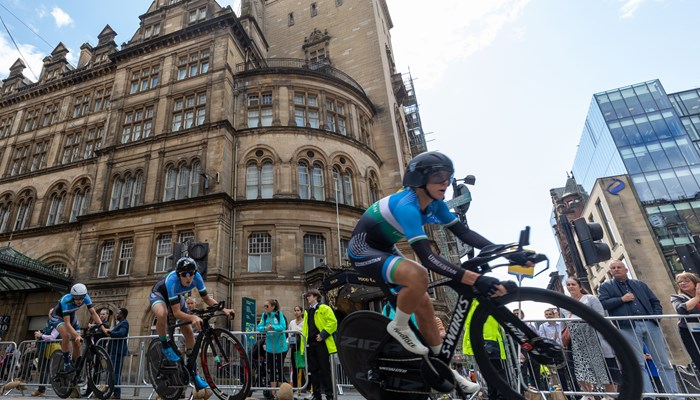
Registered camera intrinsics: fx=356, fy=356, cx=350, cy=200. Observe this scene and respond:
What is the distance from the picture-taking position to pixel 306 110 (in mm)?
22688

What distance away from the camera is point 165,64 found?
2486 centimetres

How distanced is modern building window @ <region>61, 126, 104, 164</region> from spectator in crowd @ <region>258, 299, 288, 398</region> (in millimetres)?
24911

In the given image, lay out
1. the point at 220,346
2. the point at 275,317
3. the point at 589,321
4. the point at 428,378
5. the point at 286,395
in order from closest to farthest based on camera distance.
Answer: the point at 589,321 → the point at 428,378 → the point at 220,346 → the point at 286,395 → the point at 275,317

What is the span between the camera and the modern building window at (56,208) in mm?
24578

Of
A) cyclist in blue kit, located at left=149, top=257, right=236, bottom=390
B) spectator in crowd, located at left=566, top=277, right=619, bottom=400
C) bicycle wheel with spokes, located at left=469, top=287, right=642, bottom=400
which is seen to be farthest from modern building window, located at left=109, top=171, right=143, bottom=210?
spectator in crowd, located at left=566, top=277, right=619, bottom=400

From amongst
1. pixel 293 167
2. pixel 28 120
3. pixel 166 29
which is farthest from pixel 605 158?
pixel 28 120

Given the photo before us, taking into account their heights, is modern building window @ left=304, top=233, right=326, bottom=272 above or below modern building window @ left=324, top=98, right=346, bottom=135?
below

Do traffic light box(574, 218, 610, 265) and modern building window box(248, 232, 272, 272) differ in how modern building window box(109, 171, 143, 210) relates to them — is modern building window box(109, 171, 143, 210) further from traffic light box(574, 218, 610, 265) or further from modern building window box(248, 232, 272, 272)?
traffic light box(574, 218, 610, 265)

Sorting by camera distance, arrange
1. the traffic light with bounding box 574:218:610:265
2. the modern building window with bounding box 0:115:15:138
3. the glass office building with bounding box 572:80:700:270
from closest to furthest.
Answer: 1. the traffic light with bounding box 574:218:610:265
2. the modern building window with bounding box 0:115:15:138
3. the glass office building with bounding box 572:80:700:270

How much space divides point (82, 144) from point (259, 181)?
54.1 feet

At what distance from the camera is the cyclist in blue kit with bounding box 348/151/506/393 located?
2.75m

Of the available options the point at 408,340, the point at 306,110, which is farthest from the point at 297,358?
the point at 306,110

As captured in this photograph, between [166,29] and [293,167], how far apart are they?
16.0 m

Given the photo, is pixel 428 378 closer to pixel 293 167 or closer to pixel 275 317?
pixel 275 317
